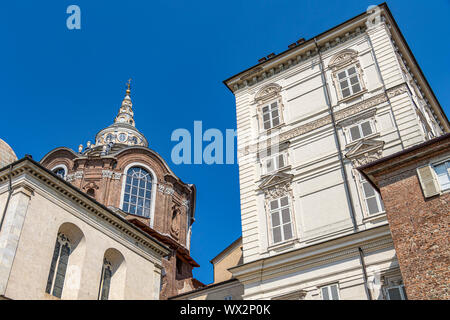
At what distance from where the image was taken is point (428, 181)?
46.2ft

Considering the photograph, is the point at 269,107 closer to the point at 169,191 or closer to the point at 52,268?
the point at 52,268

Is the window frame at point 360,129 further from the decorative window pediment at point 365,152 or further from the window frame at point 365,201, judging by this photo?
the window frame at point 365,201

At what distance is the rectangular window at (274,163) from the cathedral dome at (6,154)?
14.0 m

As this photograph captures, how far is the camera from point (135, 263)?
23.7 meters

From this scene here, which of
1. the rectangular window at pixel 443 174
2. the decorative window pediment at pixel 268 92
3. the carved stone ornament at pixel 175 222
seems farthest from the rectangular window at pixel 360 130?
the carved stone ornament at pixel 175 222

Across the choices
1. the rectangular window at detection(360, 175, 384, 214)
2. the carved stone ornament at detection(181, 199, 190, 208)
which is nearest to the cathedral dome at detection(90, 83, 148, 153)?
the carved stone ornament at detection(181, 199, 190, 208)

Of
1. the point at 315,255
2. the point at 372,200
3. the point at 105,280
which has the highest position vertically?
the point at 372,200

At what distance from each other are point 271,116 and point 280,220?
6290mm

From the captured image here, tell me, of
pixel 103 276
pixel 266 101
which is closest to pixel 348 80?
pixel 266 101

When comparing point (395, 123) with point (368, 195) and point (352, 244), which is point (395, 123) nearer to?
point (368, 195)

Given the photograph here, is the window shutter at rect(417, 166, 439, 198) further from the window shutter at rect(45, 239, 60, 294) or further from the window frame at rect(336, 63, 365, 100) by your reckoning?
the window shutter at rect(45, 239, 60, 294)

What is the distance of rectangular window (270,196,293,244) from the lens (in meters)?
20.6

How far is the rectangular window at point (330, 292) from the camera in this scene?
58.3 ft
